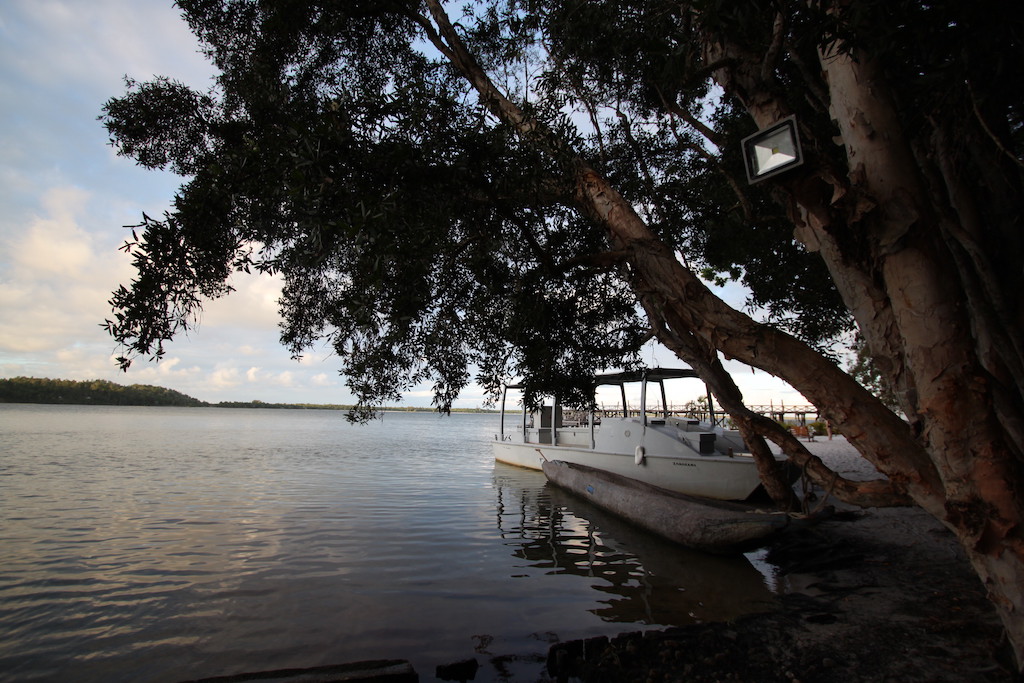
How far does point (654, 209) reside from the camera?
369 inches

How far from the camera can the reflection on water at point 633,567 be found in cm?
644

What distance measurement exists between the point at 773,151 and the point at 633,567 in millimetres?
6984

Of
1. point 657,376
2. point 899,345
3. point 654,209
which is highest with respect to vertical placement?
point 654,209

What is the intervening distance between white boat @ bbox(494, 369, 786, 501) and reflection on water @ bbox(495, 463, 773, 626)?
7.08ft

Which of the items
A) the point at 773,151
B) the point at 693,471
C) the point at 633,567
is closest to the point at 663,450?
the point at 693,471

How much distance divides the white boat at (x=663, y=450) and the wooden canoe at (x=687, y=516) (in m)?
1.41

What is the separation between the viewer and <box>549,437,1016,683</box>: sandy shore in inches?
171

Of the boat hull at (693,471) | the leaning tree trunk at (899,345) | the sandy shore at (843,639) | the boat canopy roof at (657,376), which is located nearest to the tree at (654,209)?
the leaning tree trunk at (899,345)

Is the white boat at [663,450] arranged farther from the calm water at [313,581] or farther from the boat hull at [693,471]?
the calm water at [313,581]

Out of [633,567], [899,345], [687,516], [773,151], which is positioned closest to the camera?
[773,151]

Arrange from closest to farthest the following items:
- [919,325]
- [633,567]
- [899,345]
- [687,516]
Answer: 1. [919,325]
2. [899,345]
3. [633,567]
4. [687,516]

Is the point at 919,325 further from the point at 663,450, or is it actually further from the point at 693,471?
the point at 663,450

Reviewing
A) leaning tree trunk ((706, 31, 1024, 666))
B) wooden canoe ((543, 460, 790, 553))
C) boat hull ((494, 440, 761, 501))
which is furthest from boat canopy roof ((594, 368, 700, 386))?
leaning tree trunk ((706, 31, 1024, 666))

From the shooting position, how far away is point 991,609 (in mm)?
5496
